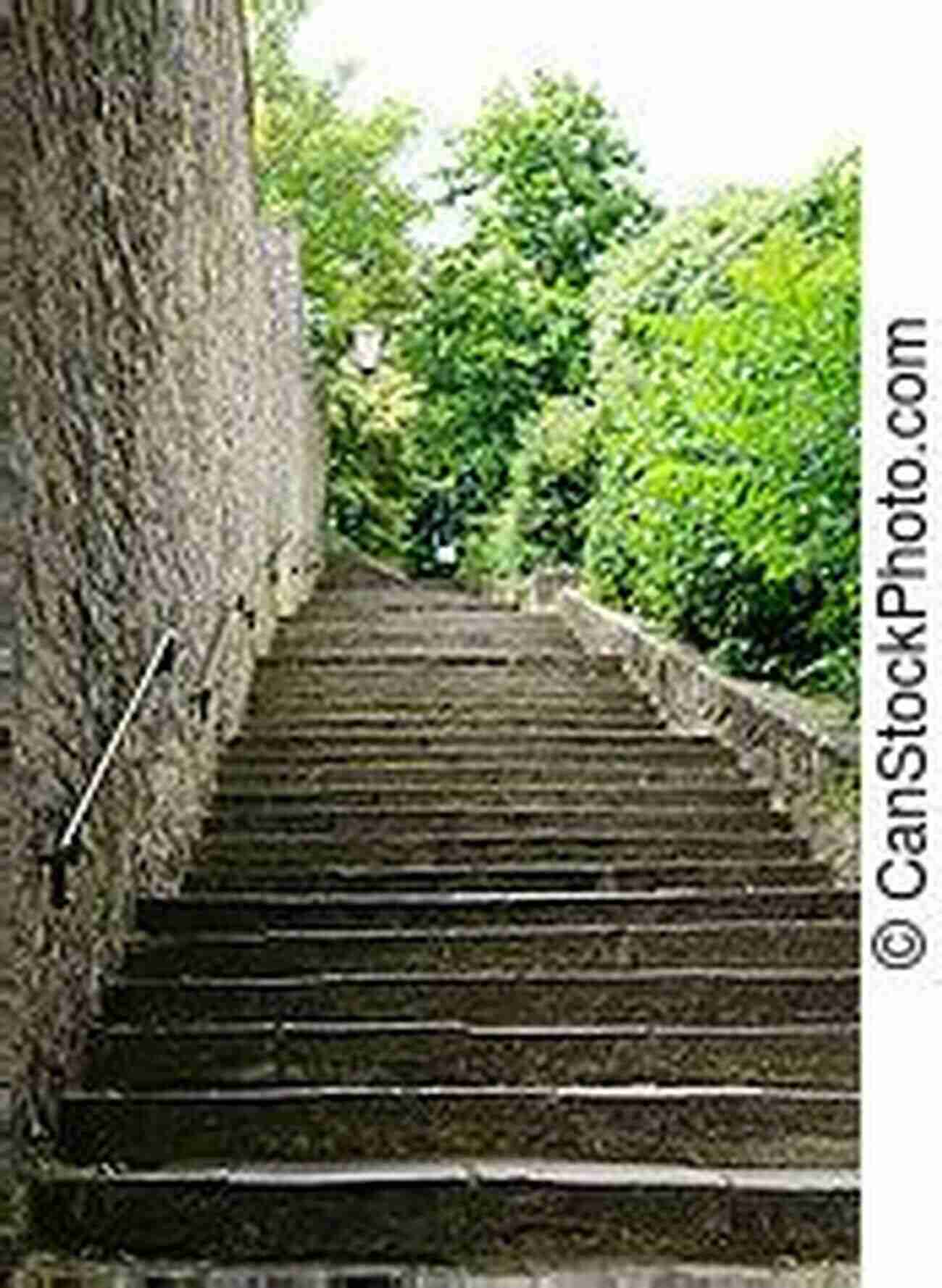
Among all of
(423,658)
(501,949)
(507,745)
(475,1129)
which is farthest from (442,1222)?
(423,658)

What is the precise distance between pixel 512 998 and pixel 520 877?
4.42 ft

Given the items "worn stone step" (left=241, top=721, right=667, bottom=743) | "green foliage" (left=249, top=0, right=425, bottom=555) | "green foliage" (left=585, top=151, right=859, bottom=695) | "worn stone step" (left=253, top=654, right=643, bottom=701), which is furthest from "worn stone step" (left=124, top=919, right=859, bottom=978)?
"green foliage" (left=249, top=0, right=425, bottom=555)

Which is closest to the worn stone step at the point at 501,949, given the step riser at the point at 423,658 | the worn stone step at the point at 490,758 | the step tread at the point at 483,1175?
the step tread at the point at 483,1175

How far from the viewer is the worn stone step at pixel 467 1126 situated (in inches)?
202

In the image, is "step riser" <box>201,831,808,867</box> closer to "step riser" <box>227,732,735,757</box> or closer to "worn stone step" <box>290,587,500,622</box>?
"step riser" <box>227,732,735,757</box>

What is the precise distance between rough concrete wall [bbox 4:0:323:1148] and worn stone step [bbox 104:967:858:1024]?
271 mm

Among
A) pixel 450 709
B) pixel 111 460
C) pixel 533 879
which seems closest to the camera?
pixel 111 460

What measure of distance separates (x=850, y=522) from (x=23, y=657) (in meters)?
3.70

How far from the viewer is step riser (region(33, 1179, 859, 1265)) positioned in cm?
468

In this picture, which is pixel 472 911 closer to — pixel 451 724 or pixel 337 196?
pixel 451 724

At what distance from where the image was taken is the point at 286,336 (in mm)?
17469

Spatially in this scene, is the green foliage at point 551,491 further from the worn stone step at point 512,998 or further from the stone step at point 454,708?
the worn stone step at point 512,998

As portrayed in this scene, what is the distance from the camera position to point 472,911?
6816 mm

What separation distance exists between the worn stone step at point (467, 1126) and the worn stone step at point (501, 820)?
8.79 feet
